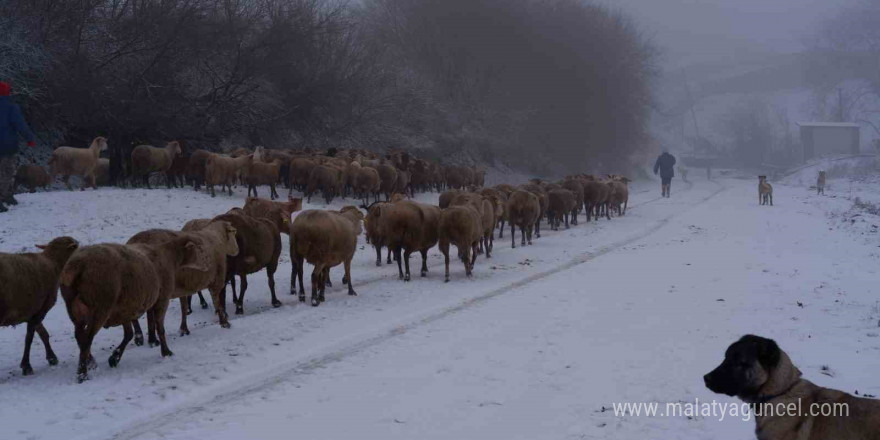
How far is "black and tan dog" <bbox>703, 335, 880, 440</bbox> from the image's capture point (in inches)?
173

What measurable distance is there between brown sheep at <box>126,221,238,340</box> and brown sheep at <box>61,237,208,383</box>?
2.36ft

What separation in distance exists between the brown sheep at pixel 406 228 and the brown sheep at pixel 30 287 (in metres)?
6.60

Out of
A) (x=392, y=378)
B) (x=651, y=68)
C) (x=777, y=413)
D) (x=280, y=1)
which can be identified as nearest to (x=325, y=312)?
(x=392, y=378)

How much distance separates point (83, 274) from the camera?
7238mm

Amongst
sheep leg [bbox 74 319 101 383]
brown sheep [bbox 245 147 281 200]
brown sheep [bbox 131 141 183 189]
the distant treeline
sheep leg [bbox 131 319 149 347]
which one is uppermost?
the distant treeline

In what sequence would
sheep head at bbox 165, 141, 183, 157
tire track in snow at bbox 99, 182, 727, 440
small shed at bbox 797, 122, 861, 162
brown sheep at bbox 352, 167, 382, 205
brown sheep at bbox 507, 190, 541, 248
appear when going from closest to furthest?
tire track in snow at bbox 99, 182, 727, 440
brown sheep at bbox 507, 190, 541, 248
sheep head at bbox 165, 141, 183, 157
brown sheep at bbox 352, 167, 382, 205
small shed at bbox 797, 122, 861, 162

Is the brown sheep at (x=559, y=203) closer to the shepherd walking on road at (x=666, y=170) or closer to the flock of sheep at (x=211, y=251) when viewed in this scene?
the flock of sheep at (x=211, y=251)

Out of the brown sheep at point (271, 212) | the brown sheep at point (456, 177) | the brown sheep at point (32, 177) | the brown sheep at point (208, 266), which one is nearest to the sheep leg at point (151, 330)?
the brown sheep at point (208, 266)

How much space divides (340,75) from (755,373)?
122 ft

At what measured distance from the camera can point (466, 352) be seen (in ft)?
27.4

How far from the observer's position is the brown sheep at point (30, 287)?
7.40 meters

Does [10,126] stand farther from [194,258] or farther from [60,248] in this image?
[194,258]

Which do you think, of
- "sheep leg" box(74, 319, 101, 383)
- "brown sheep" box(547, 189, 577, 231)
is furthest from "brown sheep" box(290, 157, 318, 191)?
"sheep leg" box(74, 319, 101, 383)

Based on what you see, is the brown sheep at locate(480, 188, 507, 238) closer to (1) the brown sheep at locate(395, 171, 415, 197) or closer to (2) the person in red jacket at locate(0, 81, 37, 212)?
(1) the brown sheep at locate(395, 171, 415, 197)
